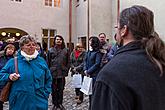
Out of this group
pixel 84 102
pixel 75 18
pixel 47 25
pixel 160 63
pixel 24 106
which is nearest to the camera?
pixel 160 63

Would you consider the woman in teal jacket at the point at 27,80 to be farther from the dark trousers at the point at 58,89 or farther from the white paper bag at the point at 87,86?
the dark trousers at the point at 58,89

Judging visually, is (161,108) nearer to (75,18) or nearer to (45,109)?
(45,109)

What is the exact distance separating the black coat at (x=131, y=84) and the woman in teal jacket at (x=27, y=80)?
2.31 metres

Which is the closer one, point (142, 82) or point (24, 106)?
point (142, 82)

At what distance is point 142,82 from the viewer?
146 cm

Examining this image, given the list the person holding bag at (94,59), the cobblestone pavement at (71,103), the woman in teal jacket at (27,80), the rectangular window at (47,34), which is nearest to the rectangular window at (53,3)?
the rectangular window at (47,34)

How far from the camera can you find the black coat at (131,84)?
143 cm

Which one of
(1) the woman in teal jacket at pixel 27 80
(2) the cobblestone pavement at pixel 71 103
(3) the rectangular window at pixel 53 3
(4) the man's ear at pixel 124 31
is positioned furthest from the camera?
(3) the rectangular window at pixel 53 3

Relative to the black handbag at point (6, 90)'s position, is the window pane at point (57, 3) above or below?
above

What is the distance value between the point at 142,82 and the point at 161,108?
20 cm

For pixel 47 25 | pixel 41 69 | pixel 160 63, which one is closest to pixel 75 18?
pixel 47 25

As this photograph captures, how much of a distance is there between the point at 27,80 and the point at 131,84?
97.0 inches

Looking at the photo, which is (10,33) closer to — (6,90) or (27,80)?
(6,90)

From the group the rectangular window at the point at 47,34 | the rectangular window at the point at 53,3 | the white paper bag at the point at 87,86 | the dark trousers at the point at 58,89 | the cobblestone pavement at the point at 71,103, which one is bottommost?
the cobblestone pavement at the point at 71,103
